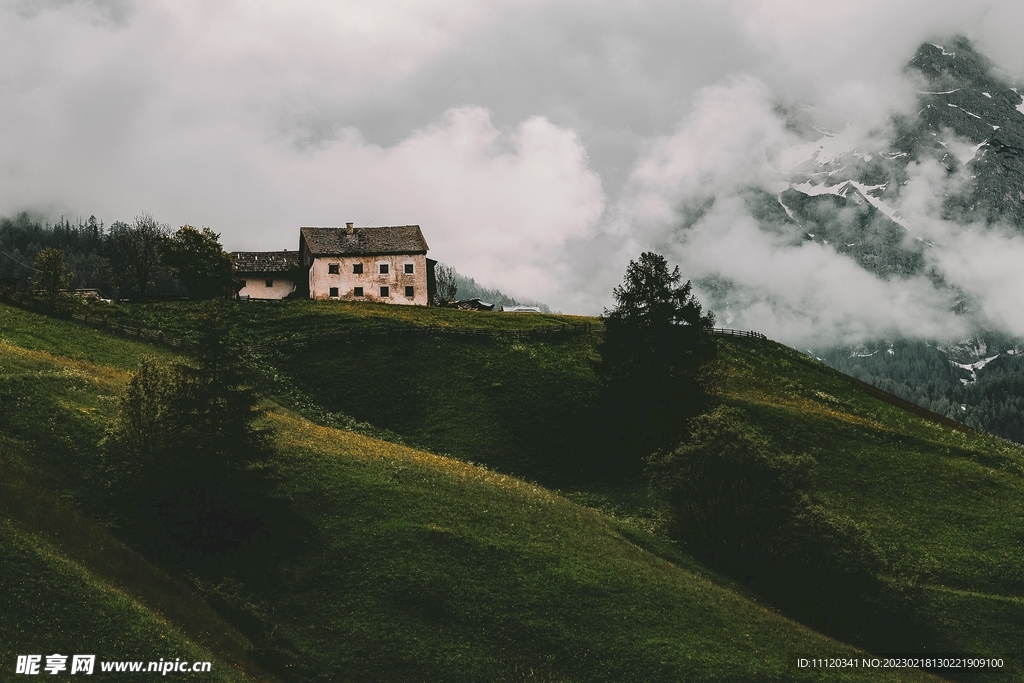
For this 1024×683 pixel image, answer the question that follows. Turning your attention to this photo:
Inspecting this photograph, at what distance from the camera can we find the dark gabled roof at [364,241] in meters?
126

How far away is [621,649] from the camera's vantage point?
44.0 metres

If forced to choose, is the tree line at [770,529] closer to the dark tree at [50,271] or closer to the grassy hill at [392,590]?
the grassy hill at [392,590]

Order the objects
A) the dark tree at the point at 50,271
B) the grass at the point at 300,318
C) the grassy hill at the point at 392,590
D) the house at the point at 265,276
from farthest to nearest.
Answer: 1. the house at the point at 265,276
2. the grass at the point at 300,318
3. the dark tree at the point at 50,271
4. the grassy hill at the point at 392,590

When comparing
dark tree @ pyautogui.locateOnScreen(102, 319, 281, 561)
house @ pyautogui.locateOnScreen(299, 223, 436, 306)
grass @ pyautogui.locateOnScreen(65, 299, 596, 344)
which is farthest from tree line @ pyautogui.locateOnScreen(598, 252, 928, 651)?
house @ pyautogui.locateOnScreen(299, 223, 436, 306)

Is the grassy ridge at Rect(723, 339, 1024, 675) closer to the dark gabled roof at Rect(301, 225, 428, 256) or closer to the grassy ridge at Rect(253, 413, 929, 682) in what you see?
the grassy ridge at Rect(253, 413, 929, 682)

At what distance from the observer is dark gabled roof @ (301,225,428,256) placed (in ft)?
415

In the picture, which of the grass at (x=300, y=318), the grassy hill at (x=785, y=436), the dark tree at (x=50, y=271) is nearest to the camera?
the grassy hill at (x=785, y=436)

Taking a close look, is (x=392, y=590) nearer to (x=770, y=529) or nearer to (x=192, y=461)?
(x=192, y=461)

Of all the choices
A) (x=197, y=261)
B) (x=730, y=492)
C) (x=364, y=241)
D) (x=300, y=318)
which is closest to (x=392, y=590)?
(x=730, y=492)

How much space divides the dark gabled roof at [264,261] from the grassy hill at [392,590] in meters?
68.4

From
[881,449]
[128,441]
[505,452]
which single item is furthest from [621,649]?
[881,449]

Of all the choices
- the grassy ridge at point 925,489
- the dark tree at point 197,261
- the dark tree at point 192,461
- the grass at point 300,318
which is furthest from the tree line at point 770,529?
the dark tree at point 197,261

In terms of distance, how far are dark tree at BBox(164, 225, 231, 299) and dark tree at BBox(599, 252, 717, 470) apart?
179ft

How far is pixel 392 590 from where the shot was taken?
154 ft
